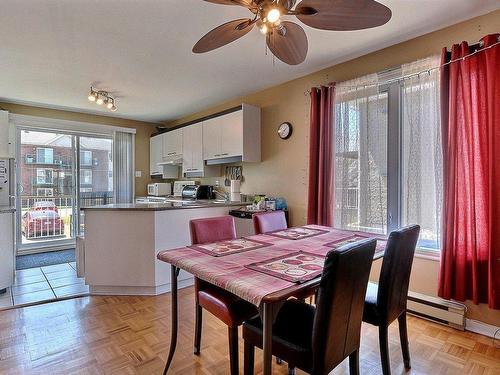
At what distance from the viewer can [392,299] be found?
1.61 metres

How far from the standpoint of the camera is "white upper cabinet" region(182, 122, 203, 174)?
448 cm

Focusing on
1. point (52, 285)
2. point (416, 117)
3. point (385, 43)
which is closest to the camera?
point (416, 117)

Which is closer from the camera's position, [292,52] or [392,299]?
[392,299]

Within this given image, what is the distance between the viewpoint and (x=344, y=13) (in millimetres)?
1430

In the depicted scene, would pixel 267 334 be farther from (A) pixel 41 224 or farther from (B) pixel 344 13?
(A) pixel 41 224

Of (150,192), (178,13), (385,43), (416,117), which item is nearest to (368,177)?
(416,117)

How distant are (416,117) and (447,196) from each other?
2.29 ft

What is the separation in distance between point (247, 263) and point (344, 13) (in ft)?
4.32

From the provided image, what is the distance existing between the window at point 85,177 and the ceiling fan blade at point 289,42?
4588 mm

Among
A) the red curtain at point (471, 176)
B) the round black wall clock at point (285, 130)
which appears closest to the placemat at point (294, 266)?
the red curtain at point (471, 176)

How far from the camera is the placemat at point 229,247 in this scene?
5.53ft

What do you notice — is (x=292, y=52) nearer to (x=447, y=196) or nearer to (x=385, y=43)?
(x=385, y=43)

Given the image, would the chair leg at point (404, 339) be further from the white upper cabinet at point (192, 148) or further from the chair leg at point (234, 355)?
the white upper cabinet at point (192, 148)

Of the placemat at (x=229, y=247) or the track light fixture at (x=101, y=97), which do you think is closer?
the placemat at (x=229, y=247)
